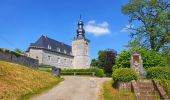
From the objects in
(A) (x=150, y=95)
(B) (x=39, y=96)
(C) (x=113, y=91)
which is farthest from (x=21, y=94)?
(A) (x=150, y=95)

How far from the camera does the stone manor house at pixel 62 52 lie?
75.9 metres

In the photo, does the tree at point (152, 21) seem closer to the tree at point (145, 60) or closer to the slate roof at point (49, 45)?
the tree at point (145, 60)

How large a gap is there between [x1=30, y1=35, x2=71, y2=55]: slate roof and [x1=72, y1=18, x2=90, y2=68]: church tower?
2.60m

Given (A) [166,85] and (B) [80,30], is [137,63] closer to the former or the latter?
(A) [166,85]

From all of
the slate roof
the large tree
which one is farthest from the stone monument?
the slate roof

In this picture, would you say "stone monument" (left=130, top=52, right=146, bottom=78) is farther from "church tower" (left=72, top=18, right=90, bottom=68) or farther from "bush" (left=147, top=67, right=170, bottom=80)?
"church tower" (left=72, top=18, right=90, bottom=68)

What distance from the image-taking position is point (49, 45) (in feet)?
263

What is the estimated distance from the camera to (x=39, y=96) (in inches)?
839

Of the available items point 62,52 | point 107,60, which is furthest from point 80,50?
point 107,60

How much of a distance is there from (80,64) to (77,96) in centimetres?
6744

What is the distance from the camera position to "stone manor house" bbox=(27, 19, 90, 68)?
249ft

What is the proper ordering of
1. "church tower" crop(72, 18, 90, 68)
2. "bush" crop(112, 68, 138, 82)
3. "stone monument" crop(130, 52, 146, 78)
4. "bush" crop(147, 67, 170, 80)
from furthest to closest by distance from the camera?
"church tower" crop(72, 18, 90, 68), "stone monument" crop(130, 52, 146, 78), "bush" crop(147, 67, 170, 80), "bush" crop(112, 68, 138, 82)

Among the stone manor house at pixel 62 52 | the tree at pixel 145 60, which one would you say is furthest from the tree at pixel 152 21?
the stone manor house at pixel 62 52

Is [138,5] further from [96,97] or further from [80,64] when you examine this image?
[80,64]
